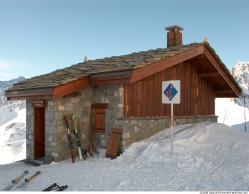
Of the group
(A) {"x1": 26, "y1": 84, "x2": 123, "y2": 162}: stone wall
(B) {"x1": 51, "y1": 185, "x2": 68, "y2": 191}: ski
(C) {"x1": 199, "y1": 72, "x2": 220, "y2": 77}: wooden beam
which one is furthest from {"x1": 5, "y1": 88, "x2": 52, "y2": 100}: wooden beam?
(C) {"x1": 199, "y1": 72, "x2": 220, "y2": 77}: wooden beam

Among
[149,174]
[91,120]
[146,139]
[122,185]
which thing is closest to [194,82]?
[146,139]

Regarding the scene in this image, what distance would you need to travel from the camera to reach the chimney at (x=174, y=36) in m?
14.8

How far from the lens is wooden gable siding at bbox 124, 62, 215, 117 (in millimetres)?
11562

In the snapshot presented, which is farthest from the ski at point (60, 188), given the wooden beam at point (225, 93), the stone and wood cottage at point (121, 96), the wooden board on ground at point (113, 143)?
the wooden beam at point (225, 93)

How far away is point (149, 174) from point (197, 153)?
1.82 meters

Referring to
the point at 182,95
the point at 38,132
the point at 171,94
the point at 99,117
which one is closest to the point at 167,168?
the point at 171,94

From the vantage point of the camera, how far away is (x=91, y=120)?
12.7 metres

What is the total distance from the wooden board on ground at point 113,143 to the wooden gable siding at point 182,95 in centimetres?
69

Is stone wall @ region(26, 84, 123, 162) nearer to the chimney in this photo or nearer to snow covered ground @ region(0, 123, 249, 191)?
snow covered ground @ region(0, 123, 249, 191)

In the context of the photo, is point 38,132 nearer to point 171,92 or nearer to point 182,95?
point 182,95

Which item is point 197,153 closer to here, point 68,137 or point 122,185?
point 122,185

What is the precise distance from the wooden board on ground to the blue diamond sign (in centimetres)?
231

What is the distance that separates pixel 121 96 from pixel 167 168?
133 inches

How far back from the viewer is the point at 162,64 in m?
11.3
